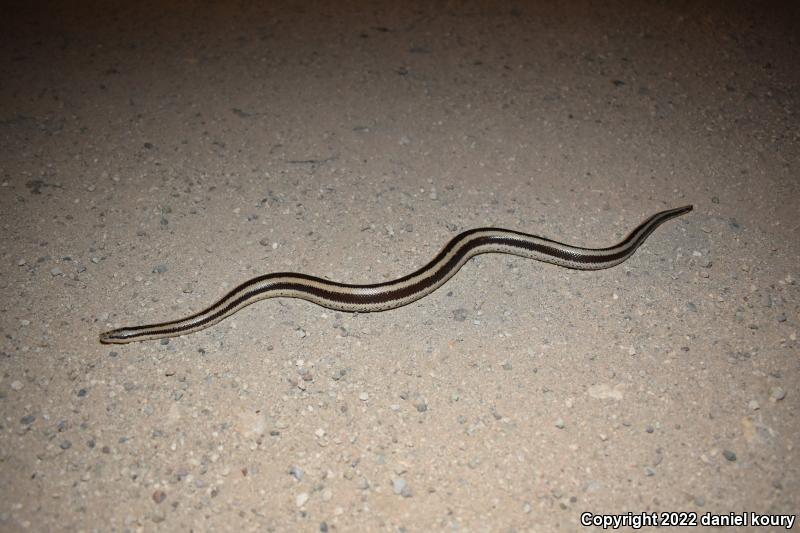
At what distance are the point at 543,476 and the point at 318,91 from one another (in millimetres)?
5152

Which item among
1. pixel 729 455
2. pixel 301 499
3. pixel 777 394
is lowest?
pixel 301 499

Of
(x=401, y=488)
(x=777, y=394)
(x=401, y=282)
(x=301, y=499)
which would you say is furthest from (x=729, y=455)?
(x=301, y=499)

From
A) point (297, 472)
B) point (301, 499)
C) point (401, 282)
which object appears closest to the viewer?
point (301, 499)

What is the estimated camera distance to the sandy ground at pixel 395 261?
358 centimetres

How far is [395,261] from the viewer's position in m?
5.05

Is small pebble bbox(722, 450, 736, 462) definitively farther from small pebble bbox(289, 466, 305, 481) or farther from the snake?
small pebble bbox(289, 466, 305, 481)

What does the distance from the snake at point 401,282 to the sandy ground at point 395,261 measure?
110 mm

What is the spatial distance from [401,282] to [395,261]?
41cm

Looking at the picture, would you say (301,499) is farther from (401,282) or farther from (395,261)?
(395,261)

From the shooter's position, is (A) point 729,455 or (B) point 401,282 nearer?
(A) point 729,455

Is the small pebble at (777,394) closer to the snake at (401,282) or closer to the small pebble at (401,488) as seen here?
the snake at (401,282)

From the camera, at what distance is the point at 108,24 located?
7594 millimetres

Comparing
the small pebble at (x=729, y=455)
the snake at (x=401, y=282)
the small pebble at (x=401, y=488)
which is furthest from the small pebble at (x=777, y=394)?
the small pebble at (x=401, y=488)

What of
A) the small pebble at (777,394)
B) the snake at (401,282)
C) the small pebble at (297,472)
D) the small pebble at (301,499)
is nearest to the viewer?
the small pebble at (301,499)
